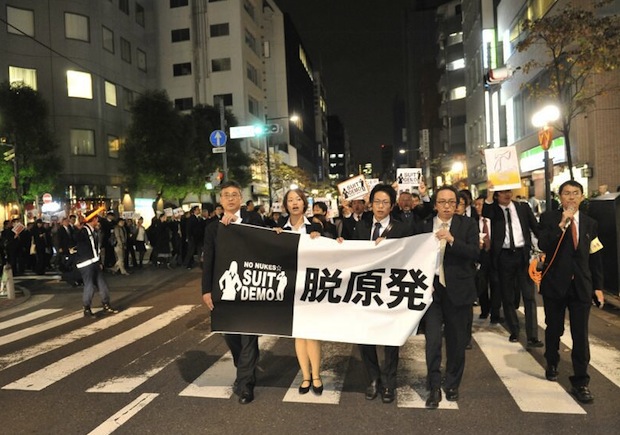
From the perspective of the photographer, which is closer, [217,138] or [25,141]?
[217,138]

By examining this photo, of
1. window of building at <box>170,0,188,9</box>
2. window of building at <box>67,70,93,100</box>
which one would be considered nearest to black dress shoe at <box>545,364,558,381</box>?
window of building at <box>67,70,93,100</box>

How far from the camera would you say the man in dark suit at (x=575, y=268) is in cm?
480

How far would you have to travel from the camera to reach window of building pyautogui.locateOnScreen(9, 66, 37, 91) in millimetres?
30844

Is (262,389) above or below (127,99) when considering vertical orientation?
below

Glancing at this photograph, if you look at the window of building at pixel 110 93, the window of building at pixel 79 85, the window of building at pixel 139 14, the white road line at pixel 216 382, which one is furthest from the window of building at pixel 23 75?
the white road line at pixel 216 382

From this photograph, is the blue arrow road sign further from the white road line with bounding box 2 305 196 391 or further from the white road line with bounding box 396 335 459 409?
the white road line with bounding box 396 335 459 409

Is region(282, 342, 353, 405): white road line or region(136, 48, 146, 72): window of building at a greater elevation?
region(136, 48, 146, 72): window of building

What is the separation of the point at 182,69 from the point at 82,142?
19277 mm

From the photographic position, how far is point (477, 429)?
13.8 ft

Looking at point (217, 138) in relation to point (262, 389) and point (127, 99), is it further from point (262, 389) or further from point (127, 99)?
point (262, 389)

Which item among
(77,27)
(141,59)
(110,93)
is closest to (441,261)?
(77,27)

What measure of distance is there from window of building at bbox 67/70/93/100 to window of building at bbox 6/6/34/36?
10.6ft

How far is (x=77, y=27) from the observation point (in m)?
33.3

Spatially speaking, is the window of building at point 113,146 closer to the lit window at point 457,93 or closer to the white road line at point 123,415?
the white road line at point 123,415
